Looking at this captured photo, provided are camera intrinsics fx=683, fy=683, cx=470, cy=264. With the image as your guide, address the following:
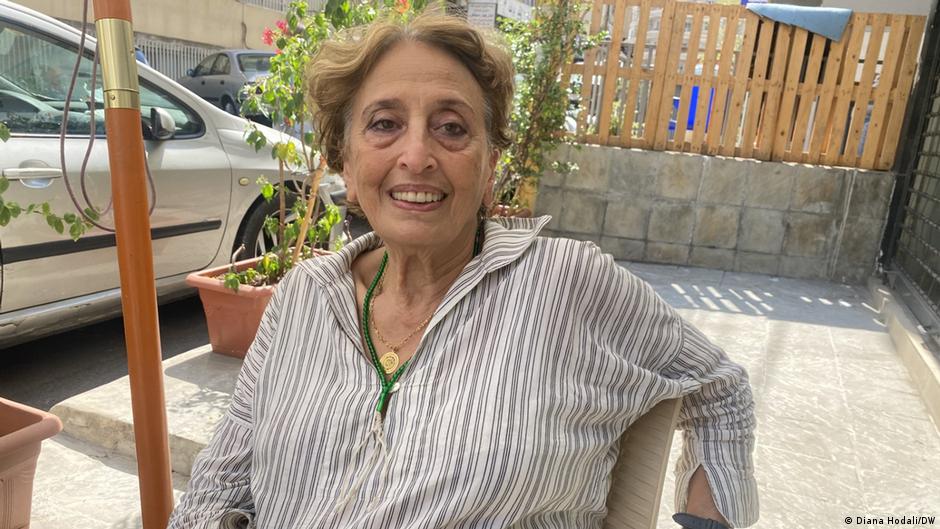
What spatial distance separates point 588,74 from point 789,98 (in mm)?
1653

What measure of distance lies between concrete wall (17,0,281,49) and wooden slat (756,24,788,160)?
14.9 metres

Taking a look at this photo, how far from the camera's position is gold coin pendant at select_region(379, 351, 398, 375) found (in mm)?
1310

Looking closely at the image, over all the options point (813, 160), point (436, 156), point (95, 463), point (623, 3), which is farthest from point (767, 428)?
point (623, 3)

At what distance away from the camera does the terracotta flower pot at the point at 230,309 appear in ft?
10.1

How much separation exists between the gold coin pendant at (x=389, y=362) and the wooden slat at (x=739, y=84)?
16.9 feet

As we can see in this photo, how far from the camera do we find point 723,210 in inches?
227

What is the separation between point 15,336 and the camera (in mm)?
3145

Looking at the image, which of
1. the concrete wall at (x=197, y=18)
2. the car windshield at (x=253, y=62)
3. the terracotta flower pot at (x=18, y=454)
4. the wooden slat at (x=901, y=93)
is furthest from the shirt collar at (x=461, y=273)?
the concrete wall at (x=197, y=18)

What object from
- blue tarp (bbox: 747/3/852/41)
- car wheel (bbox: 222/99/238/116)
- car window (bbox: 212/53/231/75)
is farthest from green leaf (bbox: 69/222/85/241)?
car window (bbox: 212/53/231/75)

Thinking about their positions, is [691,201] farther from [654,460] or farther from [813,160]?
[654,460]

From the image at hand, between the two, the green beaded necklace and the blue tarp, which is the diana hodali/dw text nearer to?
the green beaded necklace

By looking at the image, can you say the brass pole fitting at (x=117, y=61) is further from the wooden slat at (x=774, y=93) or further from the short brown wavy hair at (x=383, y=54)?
the wooden slat at (x=774, y=93)

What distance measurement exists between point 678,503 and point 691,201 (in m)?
4.82

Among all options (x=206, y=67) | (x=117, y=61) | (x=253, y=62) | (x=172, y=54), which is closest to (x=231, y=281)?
(x=117, y=61)
